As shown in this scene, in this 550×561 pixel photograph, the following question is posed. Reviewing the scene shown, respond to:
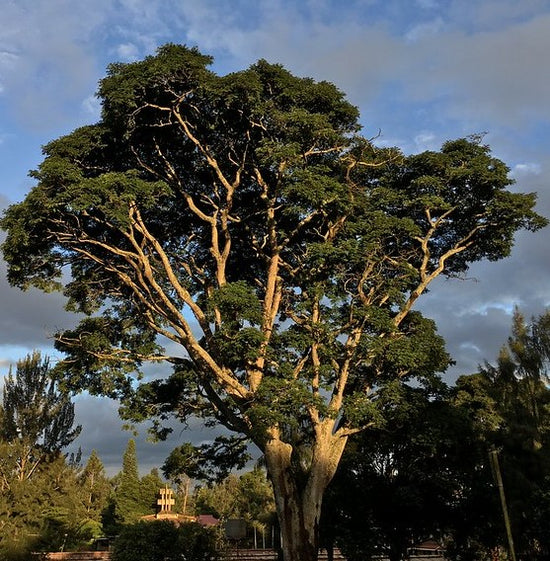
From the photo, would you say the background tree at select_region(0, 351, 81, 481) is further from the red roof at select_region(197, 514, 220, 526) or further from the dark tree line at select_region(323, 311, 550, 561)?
the dark tree line at select_region(323, 311, 550, 561)

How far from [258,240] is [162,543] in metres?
12.1

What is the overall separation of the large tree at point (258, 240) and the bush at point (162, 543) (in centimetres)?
568

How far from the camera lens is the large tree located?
16344 millimetres

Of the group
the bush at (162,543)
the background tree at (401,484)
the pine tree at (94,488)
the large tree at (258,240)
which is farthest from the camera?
the pine tree at (94,488)

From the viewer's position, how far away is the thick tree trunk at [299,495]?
1634 cm

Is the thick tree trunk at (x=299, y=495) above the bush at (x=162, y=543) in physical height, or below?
above

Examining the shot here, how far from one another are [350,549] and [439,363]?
7.71 meters

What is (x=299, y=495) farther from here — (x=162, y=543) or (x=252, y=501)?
(x=252, y=501)

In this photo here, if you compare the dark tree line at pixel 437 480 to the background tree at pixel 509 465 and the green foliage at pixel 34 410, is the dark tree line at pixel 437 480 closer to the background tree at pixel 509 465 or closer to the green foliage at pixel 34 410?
the background tree at pixel 509 465

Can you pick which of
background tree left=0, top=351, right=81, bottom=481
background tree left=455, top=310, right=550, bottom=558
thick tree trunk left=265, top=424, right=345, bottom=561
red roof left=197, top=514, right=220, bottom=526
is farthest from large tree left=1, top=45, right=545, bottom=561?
red roof left=197, top=514, right=220, bottom=526

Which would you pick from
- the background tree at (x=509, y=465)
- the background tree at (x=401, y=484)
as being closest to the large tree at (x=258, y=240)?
the background tree at (x=401, y=484)

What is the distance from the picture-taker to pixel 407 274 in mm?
17766

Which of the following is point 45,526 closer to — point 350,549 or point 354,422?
point 350,549

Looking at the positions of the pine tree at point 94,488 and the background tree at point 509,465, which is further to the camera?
the pine tree at point 94,488
